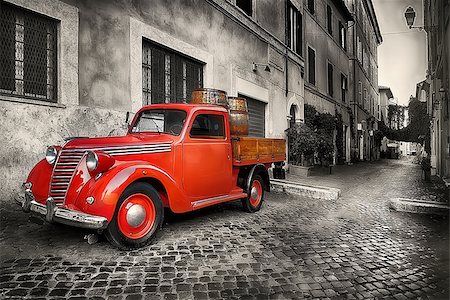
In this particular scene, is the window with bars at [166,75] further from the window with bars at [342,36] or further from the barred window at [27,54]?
the window with bars at [342,36]

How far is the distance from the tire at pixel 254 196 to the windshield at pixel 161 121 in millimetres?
1835

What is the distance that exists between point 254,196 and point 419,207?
3.06 metres

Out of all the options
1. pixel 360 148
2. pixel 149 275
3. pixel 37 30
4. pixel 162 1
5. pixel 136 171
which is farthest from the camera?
pixel 360 148

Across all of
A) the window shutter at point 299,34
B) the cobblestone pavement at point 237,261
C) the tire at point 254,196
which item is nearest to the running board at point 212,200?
the tire at point 254,196

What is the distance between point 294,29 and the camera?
14.0 meters

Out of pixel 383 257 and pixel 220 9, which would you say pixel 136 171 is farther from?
pixel 220 9

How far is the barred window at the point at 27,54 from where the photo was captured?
4.64 m

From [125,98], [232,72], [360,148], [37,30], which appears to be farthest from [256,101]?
[360,148]

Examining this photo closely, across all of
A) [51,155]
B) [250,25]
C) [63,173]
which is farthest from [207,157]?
[250,25]

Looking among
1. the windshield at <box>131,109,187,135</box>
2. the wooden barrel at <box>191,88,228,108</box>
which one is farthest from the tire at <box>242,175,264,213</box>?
the windshield at <box>131,109,187,135</box>

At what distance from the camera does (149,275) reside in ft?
9.45

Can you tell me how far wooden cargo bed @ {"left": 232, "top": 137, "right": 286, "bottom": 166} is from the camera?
16.8ft

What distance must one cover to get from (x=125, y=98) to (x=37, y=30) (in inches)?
72.0

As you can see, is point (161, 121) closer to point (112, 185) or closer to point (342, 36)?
point (112, 185)
